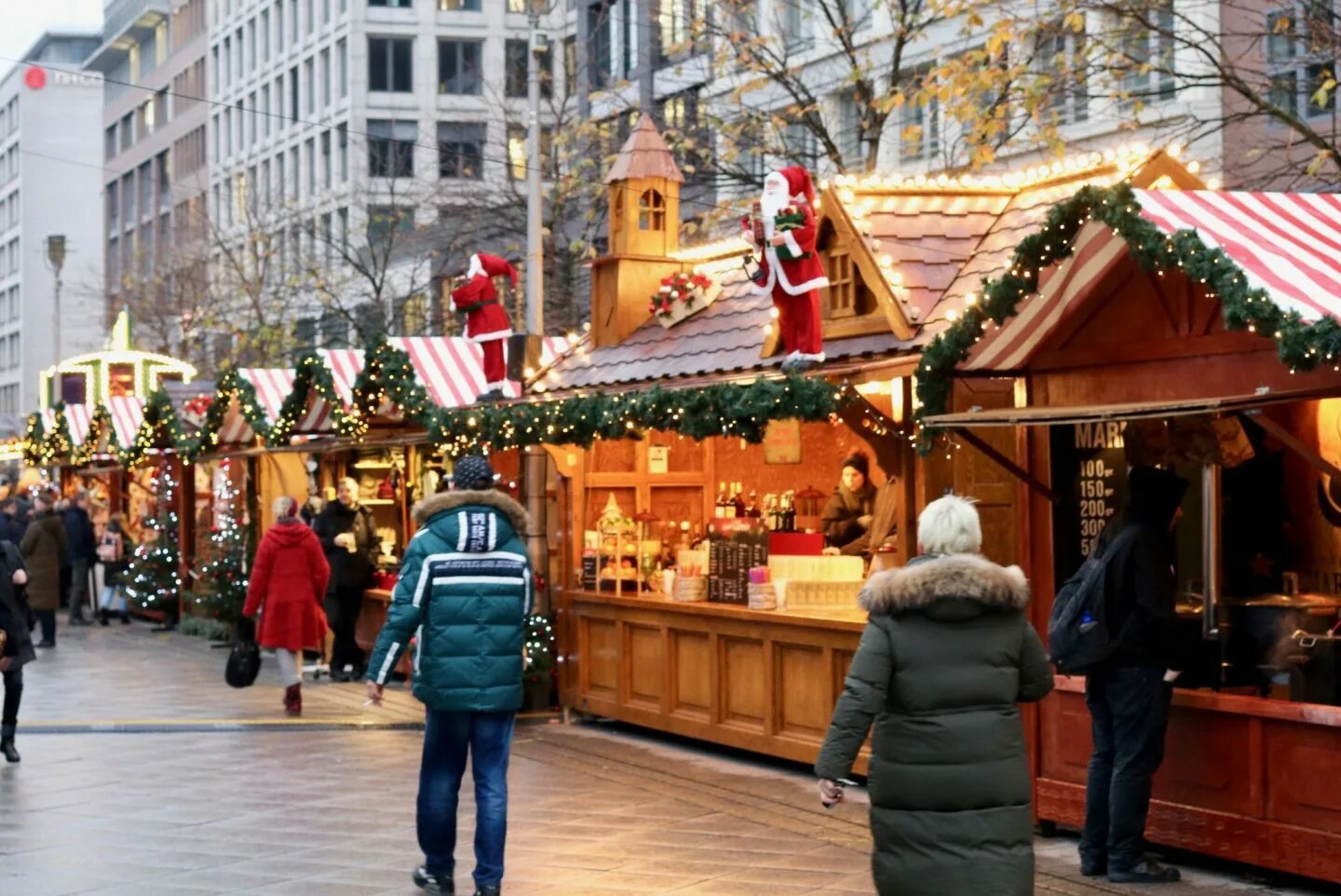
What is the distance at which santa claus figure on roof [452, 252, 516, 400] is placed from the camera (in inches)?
708

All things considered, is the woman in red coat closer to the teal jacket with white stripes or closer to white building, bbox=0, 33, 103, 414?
the teal jacket with white stripes

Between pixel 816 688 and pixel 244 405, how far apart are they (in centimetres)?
1134

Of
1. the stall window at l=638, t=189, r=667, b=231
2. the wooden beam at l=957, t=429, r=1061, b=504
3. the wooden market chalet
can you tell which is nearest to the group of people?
the wooden market chalet

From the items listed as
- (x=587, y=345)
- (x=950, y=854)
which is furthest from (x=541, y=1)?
(x=950, y=854)

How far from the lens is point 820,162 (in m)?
37.6

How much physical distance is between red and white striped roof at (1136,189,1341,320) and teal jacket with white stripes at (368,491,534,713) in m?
3.22

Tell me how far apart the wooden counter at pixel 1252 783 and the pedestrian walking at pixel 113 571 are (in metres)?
A: 20.7

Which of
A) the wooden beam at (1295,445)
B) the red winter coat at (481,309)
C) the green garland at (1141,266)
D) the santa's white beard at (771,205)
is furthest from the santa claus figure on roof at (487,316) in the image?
the wooden beam at (1295,445)

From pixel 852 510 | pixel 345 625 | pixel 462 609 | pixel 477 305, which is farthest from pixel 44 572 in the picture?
pixel 462 609

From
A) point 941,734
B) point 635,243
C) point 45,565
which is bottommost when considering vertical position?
point 941,734

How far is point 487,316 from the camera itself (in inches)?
710

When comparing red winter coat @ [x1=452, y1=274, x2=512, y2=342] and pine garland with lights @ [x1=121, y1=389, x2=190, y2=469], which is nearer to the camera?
red winter coat @ [x1=452, y1=274, x2=512, y2=342]

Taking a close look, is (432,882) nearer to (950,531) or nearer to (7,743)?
(950,531)

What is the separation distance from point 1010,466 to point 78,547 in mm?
19405
